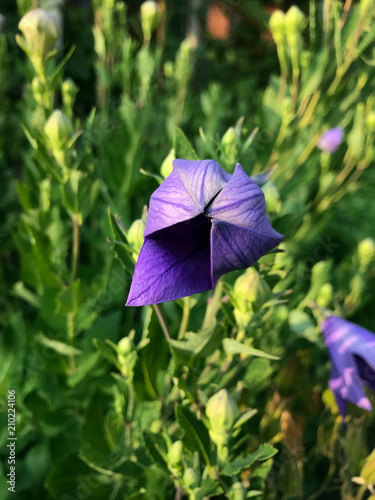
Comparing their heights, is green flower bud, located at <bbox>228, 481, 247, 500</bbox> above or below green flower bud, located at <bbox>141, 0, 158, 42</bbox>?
below

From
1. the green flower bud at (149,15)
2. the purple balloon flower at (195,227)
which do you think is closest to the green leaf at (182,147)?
the purple balloon flower at (195,227)

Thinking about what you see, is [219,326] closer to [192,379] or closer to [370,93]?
[192,379]

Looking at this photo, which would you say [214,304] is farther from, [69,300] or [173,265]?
[69,300]

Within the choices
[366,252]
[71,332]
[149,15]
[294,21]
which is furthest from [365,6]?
[71,332]

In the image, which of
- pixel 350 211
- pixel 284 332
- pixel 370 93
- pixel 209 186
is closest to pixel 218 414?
pixel 209 186

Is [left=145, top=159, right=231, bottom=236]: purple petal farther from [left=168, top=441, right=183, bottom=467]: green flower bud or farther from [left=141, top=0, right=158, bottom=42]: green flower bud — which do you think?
[left=141, top=0, right=158, bottom=42]: green flower bud

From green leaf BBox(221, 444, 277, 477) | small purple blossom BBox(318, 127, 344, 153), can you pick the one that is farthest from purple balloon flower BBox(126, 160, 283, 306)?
small purple blossom BBox(318, 127, 344, 153)
